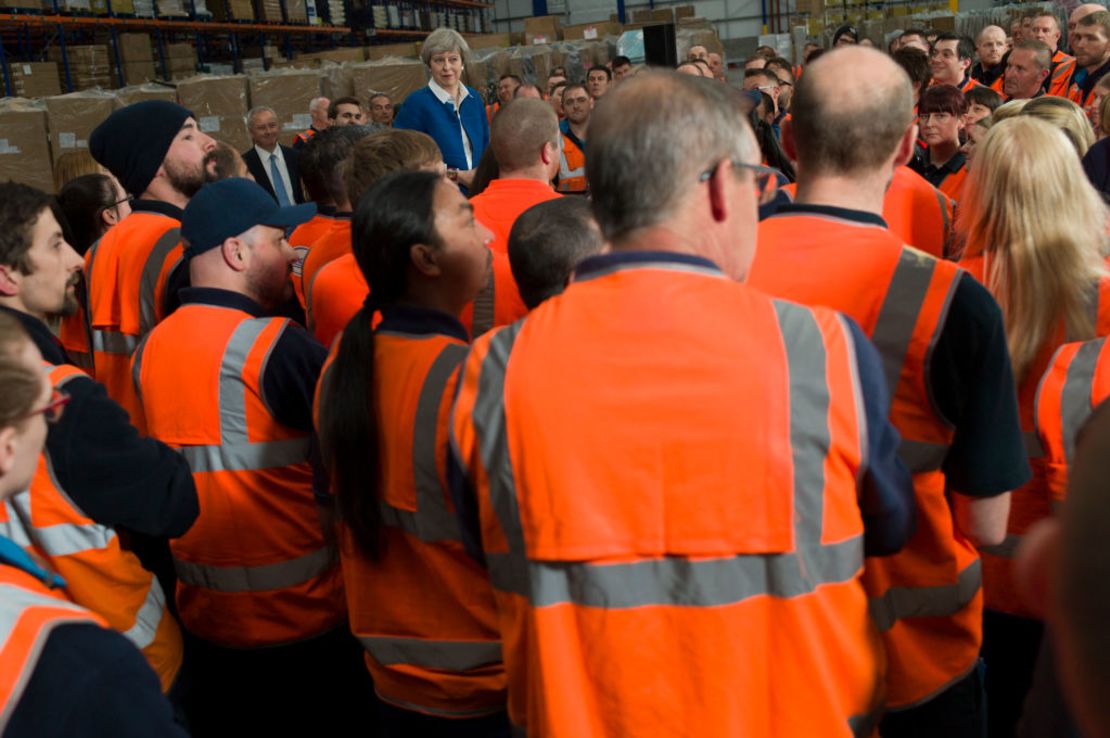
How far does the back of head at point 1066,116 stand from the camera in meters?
3.39

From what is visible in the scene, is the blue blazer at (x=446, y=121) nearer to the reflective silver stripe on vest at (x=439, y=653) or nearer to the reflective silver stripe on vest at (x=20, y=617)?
the reflective silver stripe on vest at (x=439, y=653)

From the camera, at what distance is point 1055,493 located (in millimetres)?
1927

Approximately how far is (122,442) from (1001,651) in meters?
2.04

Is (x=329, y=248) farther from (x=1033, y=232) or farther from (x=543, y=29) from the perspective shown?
(x=543, y=29)

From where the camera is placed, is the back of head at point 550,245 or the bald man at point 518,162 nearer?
the back of head at point 550,245

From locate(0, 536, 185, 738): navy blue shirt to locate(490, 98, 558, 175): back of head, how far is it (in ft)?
8.44

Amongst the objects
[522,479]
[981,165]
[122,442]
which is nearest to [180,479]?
[122,442]

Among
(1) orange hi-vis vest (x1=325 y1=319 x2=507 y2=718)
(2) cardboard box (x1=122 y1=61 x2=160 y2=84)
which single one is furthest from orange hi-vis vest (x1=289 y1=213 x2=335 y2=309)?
(2) cardboard box (x1=122 y1=61 x2=160 y2=84)

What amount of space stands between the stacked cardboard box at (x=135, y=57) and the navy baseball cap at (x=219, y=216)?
32.1ft

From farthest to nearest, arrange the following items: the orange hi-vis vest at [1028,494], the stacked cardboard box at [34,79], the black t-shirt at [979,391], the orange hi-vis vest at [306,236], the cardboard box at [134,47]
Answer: the cardboard box at [134,47]
the stacked cardboard box at [34,79]
the orange hi-vis vest at [306,236]
the orange hi-vis vest at [1028,494]
the black t-shirt at [979,391]

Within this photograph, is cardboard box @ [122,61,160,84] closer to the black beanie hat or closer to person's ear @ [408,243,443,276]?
the black beanie hat

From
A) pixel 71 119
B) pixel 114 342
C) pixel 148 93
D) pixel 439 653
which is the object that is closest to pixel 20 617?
pixel 439 653

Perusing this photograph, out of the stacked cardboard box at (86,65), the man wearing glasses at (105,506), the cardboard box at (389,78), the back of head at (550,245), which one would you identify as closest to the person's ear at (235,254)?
the man wearing glasses at (105,506)

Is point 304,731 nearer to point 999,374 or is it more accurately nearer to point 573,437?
point 573,437
